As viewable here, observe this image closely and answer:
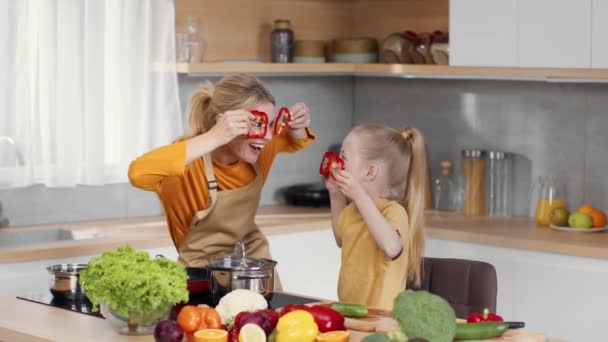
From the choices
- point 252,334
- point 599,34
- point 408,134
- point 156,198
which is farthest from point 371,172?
point 156,198

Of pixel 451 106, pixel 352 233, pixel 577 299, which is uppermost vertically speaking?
pixel 451 106

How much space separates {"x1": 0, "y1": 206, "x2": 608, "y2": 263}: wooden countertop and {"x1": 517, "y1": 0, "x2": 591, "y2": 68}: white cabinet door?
0.68 meters

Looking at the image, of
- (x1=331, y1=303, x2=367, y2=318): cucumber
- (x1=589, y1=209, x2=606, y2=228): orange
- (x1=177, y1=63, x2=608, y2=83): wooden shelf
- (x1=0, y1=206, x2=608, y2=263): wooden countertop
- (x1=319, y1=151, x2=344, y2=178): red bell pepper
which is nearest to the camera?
(x1=331, y1=303, x2=367, y2=318): cucumber

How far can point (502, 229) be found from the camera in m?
4.62

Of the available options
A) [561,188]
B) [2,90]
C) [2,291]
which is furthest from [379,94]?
[2,291]

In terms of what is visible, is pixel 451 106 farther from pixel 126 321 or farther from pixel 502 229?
pixel 126 321

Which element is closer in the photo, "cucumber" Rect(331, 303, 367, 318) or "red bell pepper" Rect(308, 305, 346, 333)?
"red bell pepper" Rect(308, 305, 346, 333)

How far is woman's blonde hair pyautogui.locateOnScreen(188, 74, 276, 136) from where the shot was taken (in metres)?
3.53

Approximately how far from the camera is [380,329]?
270 cm

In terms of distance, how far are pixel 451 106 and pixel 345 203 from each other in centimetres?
181

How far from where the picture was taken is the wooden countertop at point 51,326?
266cm

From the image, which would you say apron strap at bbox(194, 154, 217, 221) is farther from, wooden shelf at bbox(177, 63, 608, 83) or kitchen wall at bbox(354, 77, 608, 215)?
kitchen wall at bbox(354, 77, 608, 215)

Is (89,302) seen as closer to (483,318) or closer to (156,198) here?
(483,318)

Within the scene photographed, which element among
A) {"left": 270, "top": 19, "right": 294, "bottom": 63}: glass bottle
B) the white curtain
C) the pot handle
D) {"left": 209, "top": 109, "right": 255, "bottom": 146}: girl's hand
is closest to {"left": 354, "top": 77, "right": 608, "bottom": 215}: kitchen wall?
{"left": 270, "top": 19, "right": 294, "bottom": 63}: glass bottle
